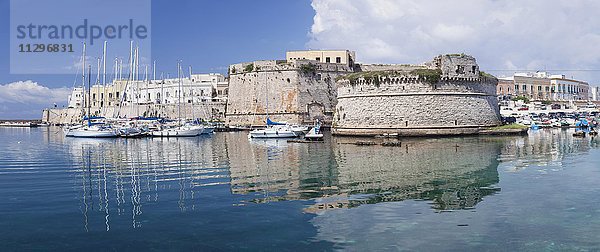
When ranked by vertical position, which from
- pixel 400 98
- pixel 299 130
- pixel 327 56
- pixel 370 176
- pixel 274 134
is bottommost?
pixel 370 176

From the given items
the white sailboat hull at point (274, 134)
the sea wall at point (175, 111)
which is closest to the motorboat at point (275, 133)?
the white sailboat hull at point (274, 134)

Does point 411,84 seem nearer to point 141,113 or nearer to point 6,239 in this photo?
point 6,239

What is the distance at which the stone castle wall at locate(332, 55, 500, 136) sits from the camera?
2928 cm

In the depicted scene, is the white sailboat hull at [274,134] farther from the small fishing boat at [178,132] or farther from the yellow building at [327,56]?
the yellow building at [327,56]

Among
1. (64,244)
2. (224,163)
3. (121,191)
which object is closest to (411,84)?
(224,163)

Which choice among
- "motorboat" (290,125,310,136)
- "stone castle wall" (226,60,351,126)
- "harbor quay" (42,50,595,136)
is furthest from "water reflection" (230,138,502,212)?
"stone castle wall" (226,60,351,126)

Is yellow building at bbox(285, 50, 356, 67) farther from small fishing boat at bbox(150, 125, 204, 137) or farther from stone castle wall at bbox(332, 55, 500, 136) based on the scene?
stone castle wall at bbox(332, 55, 500, 136)

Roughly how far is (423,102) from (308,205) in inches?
837

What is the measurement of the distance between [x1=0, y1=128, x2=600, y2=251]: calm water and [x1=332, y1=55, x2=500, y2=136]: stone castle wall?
12.0 m

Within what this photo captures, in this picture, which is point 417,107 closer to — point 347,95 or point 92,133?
point 347,95

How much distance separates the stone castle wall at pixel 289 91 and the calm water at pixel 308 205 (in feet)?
84.7

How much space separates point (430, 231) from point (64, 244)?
17.0 feet

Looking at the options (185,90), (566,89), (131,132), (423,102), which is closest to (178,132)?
(131,132)

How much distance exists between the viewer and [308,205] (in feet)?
30.9
